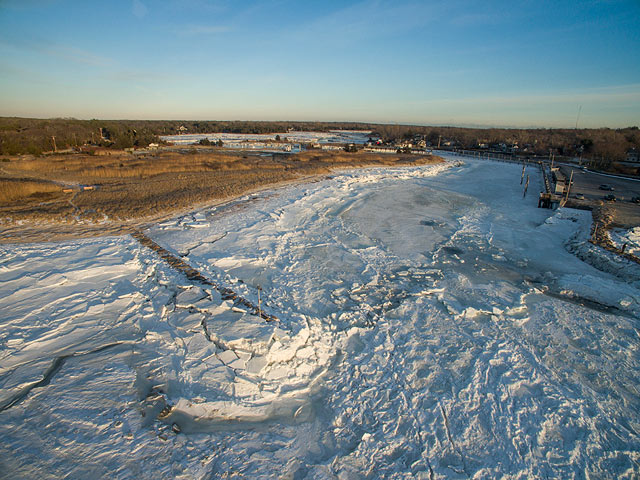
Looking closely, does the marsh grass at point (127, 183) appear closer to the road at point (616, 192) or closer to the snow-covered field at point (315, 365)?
the snow-covered field at point (315, 365)

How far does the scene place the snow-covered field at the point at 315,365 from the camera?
3939mm

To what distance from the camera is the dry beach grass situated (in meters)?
11.8

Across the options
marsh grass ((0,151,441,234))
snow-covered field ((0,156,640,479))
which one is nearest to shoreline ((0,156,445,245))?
marsh grass ((0,151,441,234))

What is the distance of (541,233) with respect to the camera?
13109mm

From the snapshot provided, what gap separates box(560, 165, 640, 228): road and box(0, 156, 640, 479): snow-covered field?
7.75 meters

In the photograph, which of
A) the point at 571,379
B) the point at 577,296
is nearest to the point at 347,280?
the point at 571,379

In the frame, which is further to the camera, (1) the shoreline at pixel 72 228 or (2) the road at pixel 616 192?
(2) the road at pixel 616 192

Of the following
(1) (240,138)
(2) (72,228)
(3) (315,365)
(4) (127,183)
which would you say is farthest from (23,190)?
(1) (240,138)

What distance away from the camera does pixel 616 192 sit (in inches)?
851

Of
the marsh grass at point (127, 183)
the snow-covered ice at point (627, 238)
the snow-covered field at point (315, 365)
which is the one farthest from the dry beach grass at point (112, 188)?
the snow-covered ice at point (627, 238)

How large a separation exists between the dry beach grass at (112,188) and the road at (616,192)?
1856 cm

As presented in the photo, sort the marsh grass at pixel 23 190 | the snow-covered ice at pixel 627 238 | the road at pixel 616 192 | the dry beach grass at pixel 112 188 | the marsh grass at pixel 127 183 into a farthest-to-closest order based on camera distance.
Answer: the road at pixel 616 192
the marsh grass at pixel 23 190
the marsh grass at pixel 127 183
the dry beach grass at pixel 112 188
the snow-covered ice at pixel 627 238

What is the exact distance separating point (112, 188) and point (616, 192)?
32.2 metres

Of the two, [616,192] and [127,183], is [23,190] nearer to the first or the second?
[127,183]
